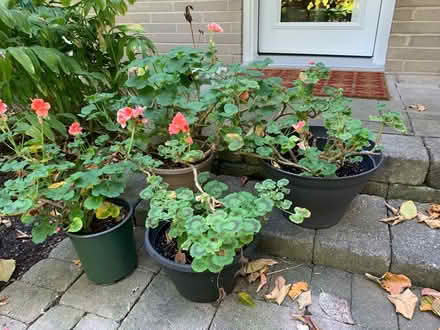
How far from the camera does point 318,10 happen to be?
8.68 feet

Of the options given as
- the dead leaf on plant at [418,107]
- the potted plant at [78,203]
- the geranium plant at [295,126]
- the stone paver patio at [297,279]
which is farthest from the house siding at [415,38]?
the potted plant at [78,203]

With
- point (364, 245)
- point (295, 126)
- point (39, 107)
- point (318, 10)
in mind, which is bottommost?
point (364, 245)

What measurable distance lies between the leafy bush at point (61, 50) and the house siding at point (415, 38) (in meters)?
1.76

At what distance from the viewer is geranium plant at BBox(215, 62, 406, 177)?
123 centimetres

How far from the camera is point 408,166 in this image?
4.89 feet

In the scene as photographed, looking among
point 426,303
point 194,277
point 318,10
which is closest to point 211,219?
point 194,277

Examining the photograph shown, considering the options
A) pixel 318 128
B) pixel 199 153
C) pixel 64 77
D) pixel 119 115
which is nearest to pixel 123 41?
pixel 64 77

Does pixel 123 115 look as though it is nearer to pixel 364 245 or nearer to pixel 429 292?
pixel 364 245

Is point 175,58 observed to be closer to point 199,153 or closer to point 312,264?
point 199,153

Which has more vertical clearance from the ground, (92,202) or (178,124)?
(178,124)

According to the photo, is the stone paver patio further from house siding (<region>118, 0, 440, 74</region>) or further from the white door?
the white door

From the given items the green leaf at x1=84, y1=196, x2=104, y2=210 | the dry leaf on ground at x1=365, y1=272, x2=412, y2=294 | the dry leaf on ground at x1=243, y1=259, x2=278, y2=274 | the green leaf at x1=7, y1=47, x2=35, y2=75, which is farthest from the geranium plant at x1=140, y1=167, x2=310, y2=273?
the green leaf at x1=7, y1=47, x2=35, y2=75

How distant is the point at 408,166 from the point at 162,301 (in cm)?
→ 116

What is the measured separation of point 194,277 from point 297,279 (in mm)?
438
